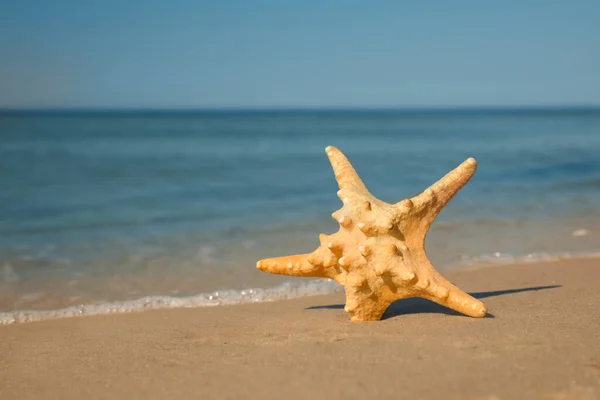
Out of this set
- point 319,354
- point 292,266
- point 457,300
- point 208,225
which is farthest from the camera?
point 208,225

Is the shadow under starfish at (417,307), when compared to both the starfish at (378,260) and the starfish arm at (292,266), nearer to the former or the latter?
the starfish at (378,260)

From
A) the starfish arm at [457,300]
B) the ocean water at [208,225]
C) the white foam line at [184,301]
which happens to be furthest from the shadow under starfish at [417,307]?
the ocean water at [208,225]

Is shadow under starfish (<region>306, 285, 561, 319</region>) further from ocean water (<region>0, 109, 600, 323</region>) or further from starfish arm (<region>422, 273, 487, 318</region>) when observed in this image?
ocean water (<region>0, 109, 600, 323</region>)

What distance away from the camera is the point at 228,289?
5266 millimetres

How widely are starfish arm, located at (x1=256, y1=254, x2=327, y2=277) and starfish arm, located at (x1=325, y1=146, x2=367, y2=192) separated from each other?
0.46 m

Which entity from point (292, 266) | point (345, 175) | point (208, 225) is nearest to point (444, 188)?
point (345, 175)

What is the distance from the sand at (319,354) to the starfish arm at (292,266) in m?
0.30

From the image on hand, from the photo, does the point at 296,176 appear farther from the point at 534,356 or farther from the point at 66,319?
the point at 534,356

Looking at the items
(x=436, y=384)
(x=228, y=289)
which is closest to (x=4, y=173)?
(x=228, y=289)

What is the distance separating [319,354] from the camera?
3.18 meters

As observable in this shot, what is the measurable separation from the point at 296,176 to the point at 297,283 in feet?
28.7

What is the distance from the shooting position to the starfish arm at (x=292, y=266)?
3.79 meters

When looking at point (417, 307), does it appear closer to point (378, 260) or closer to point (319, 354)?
point (378, 260)

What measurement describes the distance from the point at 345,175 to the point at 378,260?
55 cm
